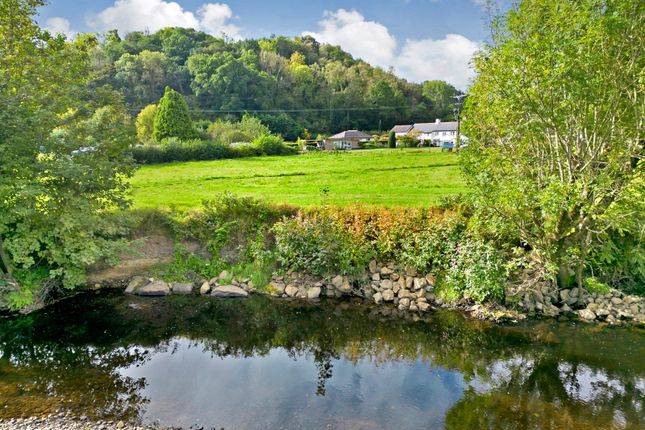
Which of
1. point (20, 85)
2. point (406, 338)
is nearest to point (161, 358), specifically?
point (406, 338)

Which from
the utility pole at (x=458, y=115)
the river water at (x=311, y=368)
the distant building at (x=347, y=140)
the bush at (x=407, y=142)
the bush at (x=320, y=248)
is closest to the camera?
the river water at (x=311, y=368)

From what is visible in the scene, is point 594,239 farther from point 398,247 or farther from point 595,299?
point 398,247

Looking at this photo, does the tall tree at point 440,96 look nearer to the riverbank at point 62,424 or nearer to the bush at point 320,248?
the bush at point 320,248

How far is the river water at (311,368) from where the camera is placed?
823cm

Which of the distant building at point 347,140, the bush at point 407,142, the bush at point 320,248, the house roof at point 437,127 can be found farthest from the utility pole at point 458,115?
the house roof at point 437,127

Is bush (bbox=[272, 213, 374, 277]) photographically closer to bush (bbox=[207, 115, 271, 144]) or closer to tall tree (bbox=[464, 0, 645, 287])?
tall tree (bbox=[464, 0, 645, 287])

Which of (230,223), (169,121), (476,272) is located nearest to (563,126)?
(476,272)

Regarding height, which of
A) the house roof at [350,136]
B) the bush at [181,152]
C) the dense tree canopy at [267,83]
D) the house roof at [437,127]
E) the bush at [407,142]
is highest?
the dense tree canopy at [267,83]

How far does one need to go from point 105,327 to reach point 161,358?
9.52 feet

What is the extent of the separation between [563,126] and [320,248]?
29.3ft

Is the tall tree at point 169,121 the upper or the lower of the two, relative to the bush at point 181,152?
upper

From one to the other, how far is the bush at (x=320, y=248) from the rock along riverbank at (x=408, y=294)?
17.2 inches

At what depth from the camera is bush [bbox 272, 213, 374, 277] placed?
47.7ft

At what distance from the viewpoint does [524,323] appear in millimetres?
12461
